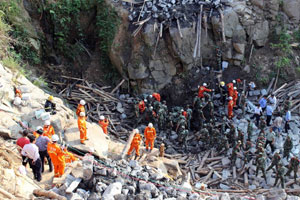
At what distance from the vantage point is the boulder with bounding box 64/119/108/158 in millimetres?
13336

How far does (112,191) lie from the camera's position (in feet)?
32.9

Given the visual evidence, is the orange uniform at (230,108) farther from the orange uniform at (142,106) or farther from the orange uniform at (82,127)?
the orange uniform at (82,127)

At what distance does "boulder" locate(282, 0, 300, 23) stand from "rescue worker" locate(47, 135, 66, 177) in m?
15.7

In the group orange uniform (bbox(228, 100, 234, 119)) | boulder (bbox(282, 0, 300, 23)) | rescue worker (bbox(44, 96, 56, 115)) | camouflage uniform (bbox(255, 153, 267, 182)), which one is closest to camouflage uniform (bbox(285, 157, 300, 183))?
camouflage uniform (bbox(255, 153, 267, 182))

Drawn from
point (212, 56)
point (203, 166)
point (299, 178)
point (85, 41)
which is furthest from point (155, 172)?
point (85, 41)

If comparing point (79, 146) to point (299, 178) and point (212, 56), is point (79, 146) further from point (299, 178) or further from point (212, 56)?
point (212, 56)

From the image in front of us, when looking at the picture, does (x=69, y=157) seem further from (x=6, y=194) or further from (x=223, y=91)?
(x=223, y=91)

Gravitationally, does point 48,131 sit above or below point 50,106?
below

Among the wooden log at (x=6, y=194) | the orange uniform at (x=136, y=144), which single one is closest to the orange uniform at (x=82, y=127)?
the orange uniform at (x=136, y=144)

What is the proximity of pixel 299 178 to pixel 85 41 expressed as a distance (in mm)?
13643

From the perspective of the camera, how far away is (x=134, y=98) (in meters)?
20.1

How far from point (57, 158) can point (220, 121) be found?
9.91 metres

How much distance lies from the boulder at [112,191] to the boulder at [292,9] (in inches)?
604

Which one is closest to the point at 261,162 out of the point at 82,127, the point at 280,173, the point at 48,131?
the point at 280,173
